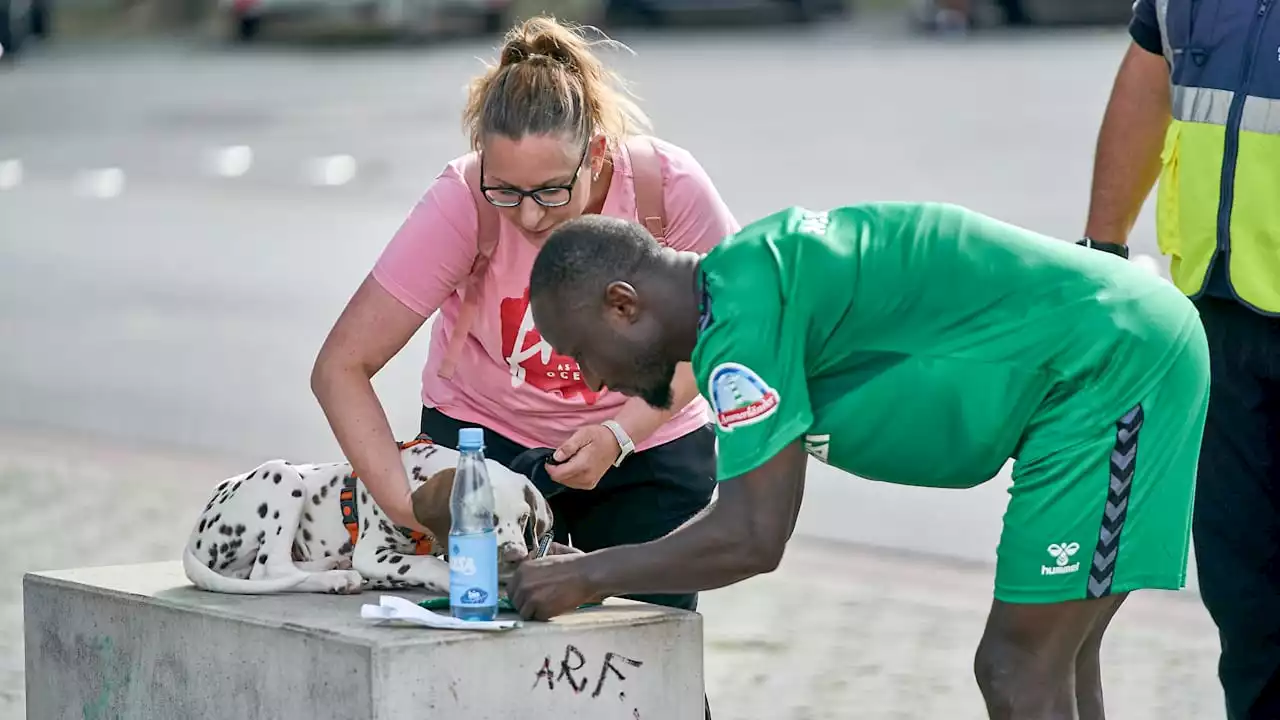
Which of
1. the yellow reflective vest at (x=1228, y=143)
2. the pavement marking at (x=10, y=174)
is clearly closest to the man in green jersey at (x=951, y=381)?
the yellow reflective vest at (x=1228, y=143)

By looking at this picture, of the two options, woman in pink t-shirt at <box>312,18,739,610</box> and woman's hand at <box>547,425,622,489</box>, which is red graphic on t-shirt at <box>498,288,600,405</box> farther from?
woman's hand at <box>547,425,622,489</box>

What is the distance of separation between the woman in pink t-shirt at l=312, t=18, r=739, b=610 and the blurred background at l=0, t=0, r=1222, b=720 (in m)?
0.23

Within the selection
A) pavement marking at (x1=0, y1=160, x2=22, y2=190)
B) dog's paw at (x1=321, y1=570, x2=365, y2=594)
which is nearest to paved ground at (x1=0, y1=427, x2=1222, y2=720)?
dog's paw at (x1=321, y1=570, x2=365, y2=594)

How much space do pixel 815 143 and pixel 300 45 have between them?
10.5m

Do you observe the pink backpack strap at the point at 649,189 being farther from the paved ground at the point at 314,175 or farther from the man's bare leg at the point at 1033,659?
the paved ground at the point at 314,175

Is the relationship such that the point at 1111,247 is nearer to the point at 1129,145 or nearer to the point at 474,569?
the point at 1129,145

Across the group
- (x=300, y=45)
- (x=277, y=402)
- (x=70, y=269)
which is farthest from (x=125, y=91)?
(x=277, y=402)

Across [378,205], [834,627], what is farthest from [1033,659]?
[378,205]

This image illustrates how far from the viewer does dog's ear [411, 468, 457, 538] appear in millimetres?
4391

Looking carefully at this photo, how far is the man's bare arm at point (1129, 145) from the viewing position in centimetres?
517

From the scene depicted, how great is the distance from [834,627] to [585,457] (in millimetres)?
2312

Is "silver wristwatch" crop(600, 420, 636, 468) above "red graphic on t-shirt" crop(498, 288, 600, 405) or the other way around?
the other way around

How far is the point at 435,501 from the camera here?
441 centimetres

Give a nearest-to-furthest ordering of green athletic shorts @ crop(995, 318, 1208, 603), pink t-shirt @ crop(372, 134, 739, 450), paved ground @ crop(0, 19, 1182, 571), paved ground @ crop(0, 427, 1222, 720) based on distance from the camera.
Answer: green athletic shorts @ crop(995, 318, 1208, 603) < pink t-shirt @ crop(372, 134, 739, 450) < paved ground @ crop(0, 427, 1222, 720) < paved ground @ crop(0, 19, 1182, 571)
